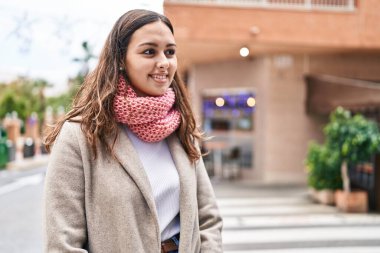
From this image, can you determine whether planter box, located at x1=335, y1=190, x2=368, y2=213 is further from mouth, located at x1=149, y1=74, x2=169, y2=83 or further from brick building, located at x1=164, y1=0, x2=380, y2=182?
mouth, located at x1=149, y1=74, x2=169, y2=83

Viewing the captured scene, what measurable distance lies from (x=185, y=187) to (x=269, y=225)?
20.9 feet

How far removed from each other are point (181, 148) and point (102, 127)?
341 mm

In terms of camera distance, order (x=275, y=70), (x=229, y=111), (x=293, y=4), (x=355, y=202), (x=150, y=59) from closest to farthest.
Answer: (x=150, y=59), (x=355, y=202), (x=293, y=4), (x=275, y=70), (x=229, y=111)

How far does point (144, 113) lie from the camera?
1702 mm

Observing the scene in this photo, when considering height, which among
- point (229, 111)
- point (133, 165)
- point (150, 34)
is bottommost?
point (229, 111)

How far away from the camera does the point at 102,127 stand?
1671mm

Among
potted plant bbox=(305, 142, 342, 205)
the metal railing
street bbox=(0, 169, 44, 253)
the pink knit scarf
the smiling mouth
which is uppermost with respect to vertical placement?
the metal railing

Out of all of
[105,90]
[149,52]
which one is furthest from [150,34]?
[105,90]

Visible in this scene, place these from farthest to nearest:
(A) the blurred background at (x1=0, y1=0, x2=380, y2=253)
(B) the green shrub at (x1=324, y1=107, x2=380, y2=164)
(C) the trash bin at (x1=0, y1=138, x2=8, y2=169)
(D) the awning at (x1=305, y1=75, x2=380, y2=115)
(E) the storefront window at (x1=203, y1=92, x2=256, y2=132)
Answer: (C) the trash bin at (x1=0, y1=138, x2=8, y2=169), (E) the storefront window at (x1=203, y1=92, x2=256, y2=132), (D) the awning at (x1=305, y1=75, x2=380, y2=115), (B) the green shrub at (x1=324, y1=107, x2=380, y2=164), (A) the blurred background at (x1=0, y1=0, x2=380, y2=253)

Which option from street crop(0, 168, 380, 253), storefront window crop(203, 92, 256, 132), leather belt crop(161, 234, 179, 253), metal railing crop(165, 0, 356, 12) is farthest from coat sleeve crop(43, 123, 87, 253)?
storefront window crop(203, 92, 256, 132)

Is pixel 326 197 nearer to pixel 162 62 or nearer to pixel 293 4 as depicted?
pixel 293 4

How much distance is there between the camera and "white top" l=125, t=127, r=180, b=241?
5.70ft

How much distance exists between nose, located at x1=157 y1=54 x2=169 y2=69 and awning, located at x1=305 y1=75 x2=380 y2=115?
31.3 ft

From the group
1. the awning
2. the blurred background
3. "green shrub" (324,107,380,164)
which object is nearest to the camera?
the blurred background
